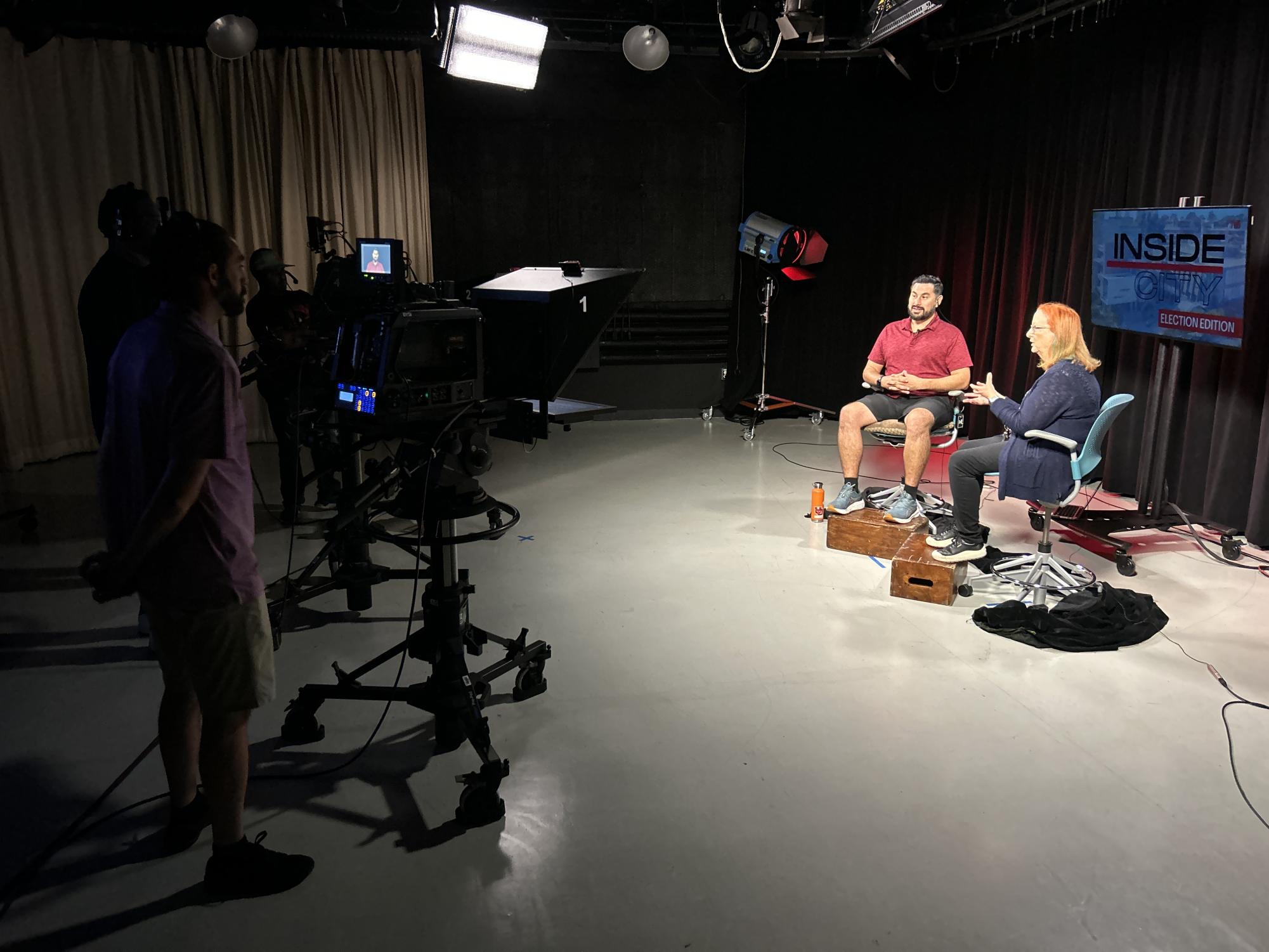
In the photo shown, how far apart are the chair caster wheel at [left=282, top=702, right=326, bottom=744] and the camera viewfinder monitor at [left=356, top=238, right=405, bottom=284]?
1913 millimetres

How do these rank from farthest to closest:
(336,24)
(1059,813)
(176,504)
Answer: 1. (336,24)
2. (1059,813)
3. (176,504)

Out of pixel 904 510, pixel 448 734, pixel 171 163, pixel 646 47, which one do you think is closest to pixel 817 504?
pixel 904 510

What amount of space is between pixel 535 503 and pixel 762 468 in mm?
1643

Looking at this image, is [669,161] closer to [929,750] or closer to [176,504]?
[929,750]

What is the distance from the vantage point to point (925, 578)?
371 cm

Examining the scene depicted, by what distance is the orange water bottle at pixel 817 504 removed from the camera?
480 centimetres

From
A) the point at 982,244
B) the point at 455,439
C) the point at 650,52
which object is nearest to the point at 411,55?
the point at 650,52

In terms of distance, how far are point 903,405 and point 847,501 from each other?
1.97 ft

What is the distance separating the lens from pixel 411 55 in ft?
21.9

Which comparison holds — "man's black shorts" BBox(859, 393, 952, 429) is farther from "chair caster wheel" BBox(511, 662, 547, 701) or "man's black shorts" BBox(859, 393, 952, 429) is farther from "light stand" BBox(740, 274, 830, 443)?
"chair caster wheel" BBox(511, 662, 547, 701)

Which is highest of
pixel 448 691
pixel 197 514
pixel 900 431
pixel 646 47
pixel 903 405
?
pixel 646 47

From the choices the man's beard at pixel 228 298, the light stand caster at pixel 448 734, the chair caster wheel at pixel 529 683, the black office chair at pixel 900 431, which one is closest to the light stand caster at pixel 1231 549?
the black office chair at pixel 900 431

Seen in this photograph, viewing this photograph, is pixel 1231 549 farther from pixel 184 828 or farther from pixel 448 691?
pixel 184 828

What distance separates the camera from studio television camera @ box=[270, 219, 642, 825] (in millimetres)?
2094
